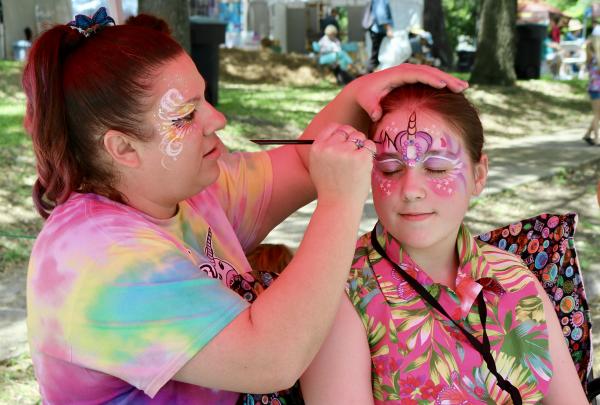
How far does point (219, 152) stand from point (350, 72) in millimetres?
17221

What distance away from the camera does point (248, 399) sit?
178cm

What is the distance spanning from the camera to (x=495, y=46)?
1537cm

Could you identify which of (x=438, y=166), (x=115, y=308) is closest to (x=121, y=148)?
(x=115, y=308)

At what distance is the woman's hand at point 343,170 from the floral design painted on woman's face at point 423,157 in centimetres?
34

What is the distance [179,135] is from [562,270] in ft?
3.62

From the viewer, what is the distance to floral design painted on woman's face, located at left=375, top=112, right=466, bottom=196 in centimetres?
197

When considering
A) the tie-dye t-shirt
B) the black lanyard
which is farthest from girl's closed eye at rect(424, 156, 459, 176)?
the tie-dye t-shirt

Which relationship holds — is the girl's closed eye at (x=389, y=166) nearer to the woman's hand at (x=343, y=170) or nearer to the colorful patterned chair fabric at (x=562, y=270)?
the woman's hand at (x=343, y=170)

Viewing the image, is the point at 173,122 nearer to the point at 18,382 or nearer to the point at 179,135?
the point at 179,135

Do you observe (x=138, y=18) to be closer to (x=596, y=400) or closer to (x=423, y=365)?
(x=423, y=365)

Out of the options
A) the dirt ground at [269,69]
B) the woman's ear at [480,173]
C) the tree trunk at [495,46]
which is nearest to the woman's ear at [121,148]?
the woman's ear at [480,173]

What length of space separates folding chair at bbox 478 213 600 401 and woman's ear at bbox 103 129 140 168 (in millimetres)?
1087

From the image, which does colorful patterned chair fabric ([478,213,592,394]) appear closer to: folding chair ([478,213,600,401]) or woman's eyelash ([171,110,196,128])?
folding chair ([478,213,600,401])

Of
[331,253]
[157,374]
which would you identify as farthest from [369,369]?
[157,374]
